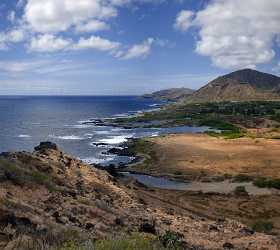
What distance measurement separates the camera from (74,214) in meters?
22.3

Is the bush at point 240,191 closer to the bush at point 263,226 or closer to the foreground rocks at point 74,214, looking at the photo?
the bush at point 263,226

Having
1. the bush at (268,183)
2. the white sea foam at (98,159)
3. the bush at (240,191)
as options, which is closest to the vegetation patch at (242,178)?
the bush at (268,183)

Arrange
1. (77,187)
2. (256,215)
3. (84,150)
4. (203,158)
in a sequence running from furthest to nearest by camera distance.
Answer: (84,150), (203,158), (256,215), (77,187)

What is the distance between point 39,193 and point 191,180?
3895 centimetres

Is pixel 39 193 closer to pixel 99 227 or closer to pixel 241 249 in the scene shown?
pixel 99 227

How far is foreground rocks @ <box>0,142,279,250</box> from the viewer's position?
16.7 metres

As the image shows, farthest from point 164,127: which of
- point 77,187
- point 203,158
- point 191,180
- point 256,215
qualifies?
point 77,187

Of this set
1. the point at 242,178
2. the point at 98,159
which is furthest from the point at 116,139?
the point at 242,178

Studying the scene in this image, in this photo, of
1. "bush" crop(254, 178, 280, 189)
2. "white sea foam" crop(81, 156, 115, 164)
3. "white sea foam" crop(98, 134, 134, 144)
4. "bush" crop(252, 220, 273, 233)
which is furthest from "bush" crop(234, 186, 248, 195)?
"white sea foam" crop(98, 134, 134, 144)

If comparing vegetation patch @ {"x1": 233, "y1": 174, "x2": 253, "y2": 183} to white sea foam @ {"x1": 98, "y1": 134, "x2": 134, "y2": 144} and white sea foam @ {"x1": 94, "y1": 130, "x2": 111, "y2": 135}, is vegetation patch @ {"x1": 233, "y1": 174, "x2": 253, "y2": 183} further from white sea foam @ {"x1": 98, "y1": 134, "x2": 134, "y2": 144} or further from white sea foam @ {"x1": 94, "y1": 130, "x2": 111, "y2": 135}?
white sea foam @ {"x1": 94, "y1": 130, "x2": 111, "y2": 135}

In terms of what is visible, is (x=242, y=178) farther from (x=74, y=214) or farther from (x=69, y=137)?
(x=69, y=137)

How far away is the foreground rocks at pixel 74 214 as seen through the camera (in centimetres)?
1667

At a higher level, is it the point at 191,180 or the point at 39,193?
the point at 39,193

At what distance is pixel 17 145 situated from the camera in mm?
93750
